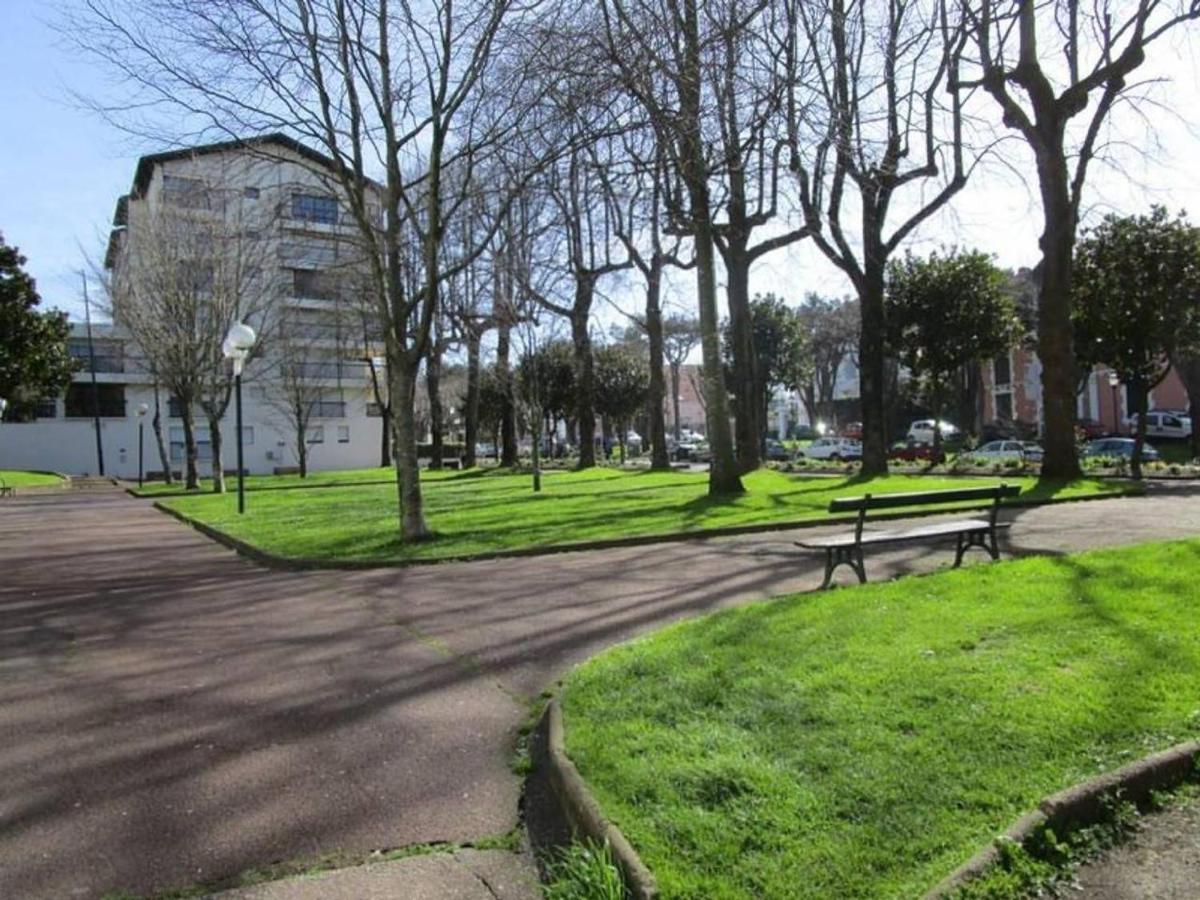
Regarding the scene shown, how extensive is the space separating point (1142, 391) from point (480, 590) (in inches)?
752

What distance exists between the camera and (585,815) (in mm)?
3609

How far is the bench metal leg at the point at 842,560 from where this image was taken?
783 centimetres

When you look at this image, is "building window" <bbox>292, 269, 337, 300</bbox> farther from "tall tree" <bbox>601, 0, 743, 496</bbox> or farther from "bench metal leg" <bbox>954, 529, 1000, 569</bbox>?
"bench metal leg" <bbox>954, 529, 1000, 569</bbox>

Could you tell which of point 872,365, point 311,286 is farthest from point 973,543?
point 311,286

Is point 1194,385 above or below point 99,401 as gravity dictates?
below

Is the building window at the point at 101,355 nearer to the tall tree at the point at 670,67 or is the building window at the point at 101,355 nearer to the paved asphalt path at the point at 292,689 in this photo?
the paved asphalt path at the point at 292,689

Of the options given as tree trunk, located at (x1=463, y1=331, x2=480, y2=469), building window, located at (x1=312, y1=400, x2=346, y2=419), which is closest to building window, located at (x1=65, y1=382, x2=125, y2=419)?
building window, located at (x1=312, y1=400, x2=346, y2=419)

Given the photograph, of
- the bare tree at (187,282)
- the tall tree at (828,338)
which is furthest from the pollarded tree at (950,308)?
the tall tree at (828,338)

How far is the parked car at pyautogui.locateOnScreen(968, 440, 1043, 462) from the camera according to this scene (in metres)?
28.8

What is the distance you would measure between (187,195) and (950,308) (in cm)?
2492

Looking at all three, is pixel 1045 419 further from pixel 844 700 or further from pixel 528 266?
pixel 844 700

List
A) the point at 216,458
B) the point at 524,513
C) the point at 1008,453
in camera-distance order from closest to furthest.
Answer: the point at 524,513 → the point at 216,458 → the point at 1008,453

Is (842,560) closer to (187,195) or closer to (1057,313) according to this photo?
(1057,313)

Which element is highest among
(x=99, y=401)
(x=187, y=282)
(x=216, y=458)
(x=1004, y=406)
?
(x=187, y=282)
